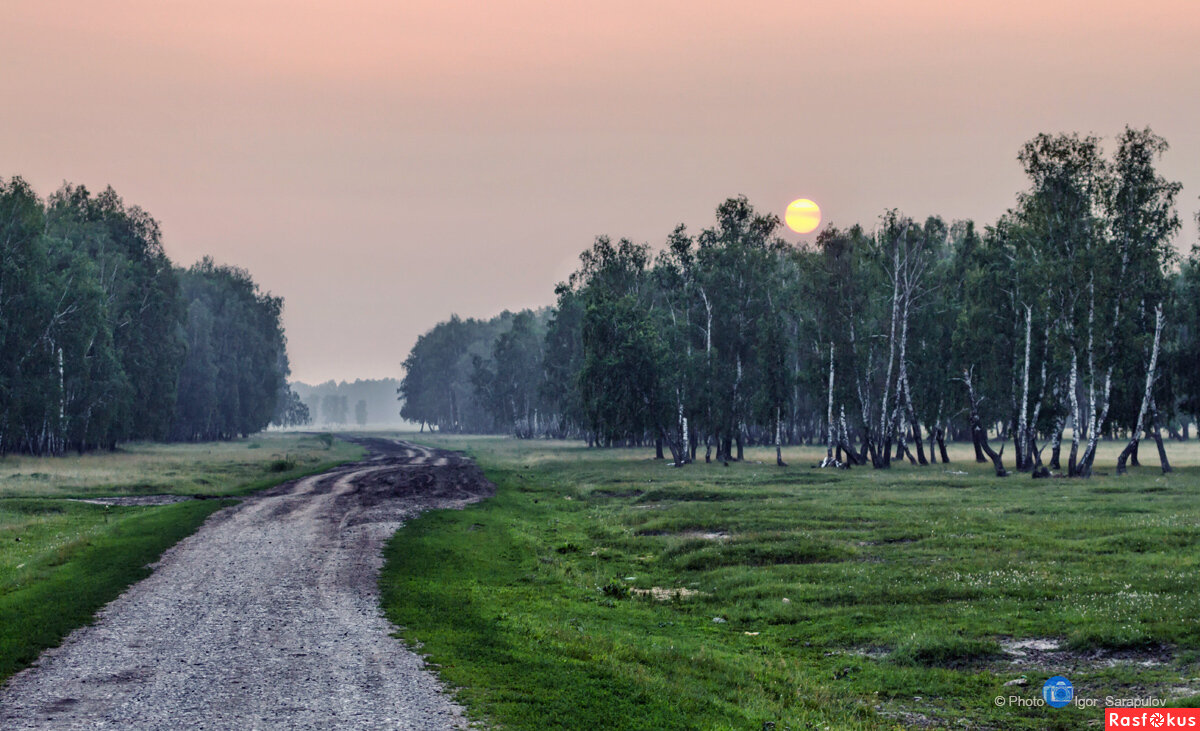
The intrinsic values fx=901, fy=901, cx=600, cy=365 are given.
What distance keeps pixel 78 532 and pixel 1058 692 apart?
1294 inches

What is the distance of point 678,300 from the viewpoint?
83.9m

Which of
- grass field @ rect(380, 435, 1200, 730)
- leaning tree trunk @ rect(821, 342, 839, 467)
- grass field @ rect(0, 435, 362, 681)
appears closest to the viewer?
grass field @ rect(380, 435, 1200, 730)

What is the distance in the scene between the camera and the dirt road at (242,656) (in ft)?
41.7

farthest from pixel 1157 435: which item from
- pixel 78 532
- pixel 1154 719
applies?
pixel 78 532

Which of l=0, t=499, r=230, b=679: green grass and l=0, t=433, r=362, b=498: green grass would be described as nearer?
l=0, t=499, r=230, b=679: green grass

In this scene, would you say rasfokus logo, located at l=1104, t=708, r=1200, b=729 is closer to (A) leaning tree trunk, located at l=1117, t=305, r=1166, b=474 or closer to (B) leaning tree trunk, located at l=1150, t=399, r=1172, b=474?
(A) leaning tree trunk, located at l=1117, t=305, r=1166, b=474

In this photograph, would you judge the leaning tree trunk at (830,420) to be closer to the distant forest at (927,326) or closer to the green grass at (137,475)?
the distant forest at (927,326)

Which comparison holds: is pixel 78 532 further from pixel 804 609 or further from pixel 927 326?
pixel 927 326

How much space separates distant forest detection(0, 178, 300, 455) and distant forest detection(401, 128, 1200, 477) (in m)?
48.1

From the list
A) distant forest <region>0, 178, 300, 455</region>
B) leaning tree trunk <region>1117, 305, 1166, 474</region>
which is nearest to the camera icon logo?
leaning tree trunk <region>1117, 305, 1166, 474</region>

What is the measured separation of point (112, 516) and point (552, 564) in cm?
2252

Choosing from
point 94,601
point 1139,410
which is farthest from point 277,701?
point 1139,410

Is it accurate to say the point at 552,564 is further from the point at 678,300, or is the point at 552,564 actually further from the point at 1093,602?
the point at 678,300

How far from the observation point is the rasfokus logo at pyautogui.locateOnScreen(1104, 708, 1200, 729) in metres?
13.7
